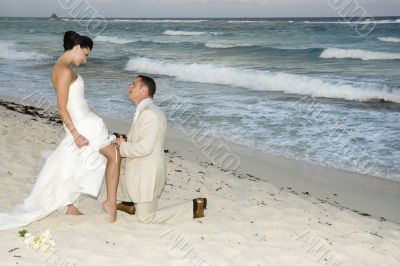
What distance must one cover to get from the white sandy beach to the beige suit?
0.55ft

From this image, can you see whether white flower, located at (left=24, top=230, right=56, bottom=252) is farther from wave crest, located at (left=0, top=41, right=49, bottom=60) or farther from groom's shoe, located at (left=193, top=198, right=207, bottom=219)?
wave crest, located at (left=0, top=41, right=49, bottom=60)

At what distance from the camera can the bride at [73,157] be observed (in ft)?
16.4

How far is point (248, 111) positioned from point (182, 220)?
28.0ft

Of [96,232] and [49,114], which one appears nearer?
[96,232]

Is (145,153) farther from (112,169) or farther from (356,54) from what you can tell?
(356,54)

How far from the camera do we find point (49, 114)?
41.0 ft

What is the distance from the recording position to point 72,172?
17.0 feet

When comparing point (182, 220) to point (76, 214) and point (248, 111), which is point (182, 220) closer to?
point (76, 214)

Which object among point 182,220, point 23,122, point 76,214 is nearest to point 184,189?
point 182,220

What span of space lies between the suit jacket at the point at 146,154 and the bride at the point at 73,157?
200 millimetres

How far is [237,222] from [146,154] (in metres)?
1.49

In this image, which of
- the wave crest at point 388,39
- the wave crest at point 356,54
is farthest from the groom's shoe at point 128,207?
the wave crest at point 388,39

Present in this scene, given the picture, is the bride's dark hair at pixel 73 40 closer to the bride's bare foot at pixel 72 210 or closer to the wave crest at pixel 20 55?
the bride's bare foot at pixel 72 210

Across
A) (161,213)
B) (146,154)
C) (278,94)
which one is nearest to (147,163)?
(146,154)
